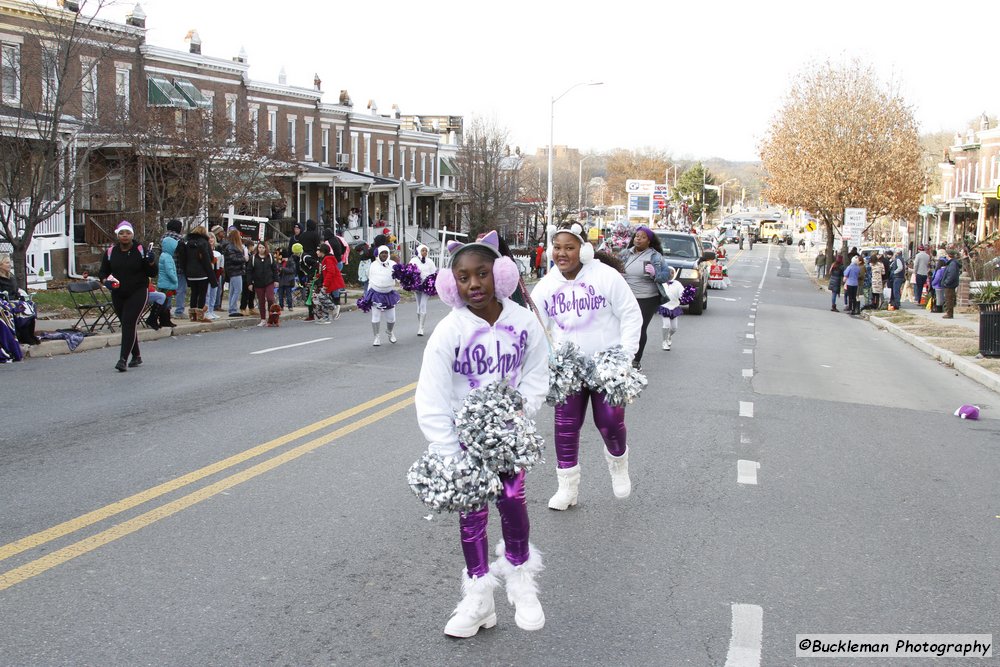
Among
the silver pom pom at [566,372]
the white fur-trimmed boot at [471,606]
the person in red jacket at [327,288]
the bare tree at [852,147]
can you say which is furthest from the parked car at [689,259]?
the bare tree at [852,147]

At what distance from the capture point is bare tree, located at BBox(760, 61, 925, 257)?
4441cm

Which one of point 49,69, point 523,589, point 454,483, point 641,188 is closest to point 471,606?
point 523,589

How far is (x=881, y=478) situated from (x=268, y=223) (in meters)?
27.7

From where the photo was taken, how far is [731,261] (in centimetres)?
7738

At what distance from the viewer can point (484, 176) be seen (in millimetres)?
53125

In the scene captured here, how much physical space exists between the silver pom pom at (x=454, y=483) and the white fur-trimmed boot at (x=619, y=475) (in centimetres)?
234

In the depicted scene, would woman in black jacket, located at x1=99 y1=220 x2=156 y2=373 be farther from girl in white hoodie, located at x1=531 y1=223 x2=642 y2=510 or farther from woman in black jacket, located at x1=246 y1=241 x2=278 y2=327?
girl in white hoodie, located at x1=531 y1=223 x2=642 y2=510

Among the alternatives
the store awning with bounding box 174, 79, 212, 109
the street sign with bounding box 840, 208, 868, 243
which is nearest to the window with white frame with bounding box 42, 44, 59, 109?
the store awning with bounding box 174, 79, 212, 109

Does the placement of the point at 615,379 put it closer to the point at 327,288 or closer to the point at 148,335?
the point at 148,335

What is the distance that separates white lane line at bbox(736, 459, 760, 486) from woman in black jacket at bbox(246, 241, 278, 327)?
43.2ft

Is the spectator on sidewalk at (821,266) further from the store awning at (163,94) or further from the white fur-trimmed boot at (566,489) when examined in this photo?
the white fur-trimmed boot at (566,489)

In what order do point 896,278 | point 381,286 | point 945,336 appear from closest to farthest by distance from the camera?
point 381,286
point 945,336
point 896,278

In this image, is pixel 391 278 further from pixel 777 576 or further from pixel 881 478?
pixel 777 576

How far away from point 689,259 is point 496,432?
20.5 m
